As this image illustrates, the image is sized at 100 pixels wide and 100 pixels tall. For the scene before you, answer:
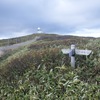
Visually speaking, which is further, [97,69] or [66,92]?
[97,69]

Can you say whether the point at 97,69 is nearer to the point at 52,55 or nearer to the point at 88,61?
the point at 88,61

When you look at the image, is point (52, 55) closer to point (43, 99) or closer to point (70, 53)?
point (70, 53)

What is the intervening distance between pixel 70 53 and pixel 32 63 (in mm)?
2289

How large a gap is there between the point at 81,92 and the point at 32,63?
13.5 feet

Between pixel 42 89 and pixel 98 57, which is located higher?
pixel 98 57

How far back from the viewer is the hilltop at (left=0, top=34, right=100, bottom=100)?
1128 centimetres

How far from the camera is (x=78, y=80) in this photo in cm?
1178

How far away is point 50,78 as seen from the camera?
12625 mm

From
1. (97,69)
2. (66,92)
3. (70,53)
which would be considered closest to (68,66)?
(70,53)

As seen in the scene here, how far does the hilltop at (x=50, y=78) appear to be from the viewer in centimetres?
1128

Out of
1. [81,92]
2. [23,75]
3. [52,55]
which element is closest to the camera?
[81,92]

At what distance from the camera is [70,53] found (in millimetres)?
13219

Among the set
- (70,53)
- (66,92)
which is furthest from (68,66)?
(66,92)

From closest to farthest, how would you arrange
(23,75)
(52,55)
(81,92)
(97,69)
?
(81,92) < (97,69) < (23,75) < (52,55)
